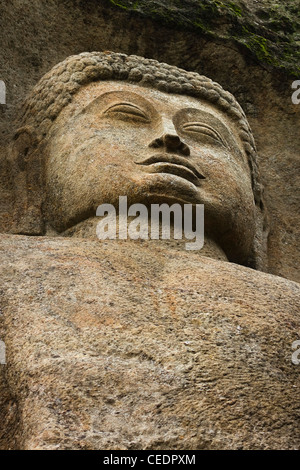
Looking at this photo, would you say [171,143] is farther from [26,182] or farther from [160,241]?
[26,182]

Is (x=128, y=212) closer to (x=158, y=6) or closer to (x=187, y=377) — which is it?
(x=187, y=377)

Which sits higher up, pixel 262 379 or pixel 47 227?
pixel 47 227

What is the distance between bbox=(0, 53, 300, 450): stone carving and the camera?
2.35m

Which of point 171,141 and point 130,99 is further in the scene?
point 130,99

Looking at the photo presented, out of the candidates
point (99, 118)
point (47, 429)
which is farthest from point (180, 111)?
point (47, 429)

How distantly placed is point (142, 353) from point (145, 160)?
1581 mm

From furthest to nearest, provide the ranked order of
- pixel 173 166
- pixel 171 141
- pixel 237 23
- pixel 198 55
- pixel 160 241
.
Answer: pixel 237 23, pixel 198 55, pixel 171 141, pixel 173 166, pixel 160 241

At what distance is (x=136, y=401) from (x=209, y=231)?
5.83 feet

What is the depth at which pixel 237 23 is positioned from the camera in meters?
5.82

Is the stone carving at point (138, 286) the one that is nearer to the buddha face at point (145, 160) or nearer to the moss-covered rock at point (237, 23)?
the buddha face at point (145, 160)

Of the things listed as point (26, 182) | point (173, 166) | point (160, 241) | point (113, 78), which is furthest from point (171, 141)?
point (26, 182)

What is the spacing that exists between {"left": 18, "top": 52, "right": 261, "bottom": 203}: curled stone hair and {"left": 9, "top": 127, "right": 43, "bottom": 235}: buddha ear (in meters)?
0.09

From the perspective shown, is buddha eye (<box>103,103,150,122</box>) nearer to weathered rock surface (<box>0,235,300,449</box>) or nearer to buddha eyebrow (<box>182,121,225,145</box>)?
buddha eyebrow (<box>182,121,225,145</box>)
